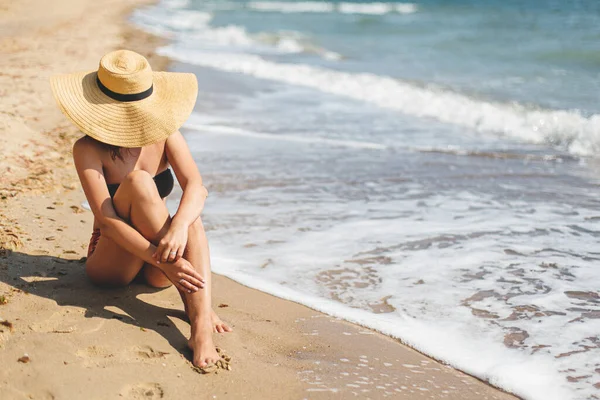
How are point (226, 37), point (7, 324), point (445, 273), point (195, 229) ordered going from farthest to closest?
point (226, 37) < point (445, 273) < point (195, 229) < point (7, 324)

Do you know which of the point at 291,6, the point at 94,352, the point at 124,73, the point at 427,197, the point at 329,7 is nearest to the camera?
the point at 94,352

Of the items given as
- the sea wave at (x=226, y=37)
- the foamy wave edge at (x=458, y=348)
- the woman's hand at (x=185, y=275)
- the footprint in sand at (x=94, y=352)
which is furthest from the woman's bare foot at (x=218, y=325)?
the sea wave at (x=226, y=37)

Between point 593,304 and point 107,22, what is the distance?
1946 centimetres

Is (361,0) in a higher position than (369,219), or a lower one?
lower

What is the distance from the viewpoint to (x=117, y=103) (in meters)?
3.45

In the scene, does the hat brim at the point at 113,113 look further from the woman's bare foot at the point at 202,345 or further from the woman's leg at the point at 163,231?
the woman's bare foot at the point at 202,345

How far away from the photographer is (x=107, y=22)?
21141mm

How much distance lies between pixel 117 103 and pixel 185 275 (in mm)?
889

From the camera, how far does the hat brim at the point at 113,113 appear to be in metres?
3.40

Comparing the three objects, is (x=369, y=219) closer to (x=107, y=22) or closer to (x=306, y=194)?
(x=306, y=194)

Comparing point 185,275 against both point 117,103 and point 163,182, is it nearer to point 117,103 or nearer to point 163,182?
point 163,182

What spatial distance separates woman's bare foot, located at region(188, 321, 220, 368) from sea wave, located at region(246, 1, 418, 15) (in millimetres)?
31139

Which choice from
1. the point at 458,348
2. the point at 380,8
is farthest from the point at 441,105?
the point at 380,8

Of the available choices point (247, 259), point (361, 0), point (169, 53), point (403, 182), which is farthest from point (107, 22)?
point (361, 0)
